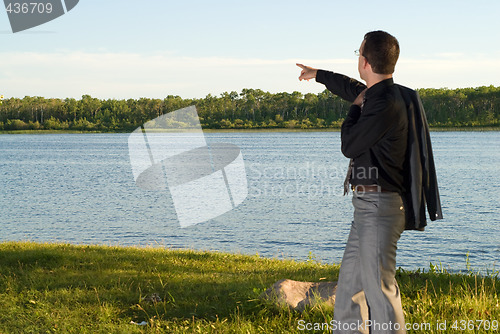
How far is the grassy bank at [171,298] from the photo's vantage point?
5.01 m

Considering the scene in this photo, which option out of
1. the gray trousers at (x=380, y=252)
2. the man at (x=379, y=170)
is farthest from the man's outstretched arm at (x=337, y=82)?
the gray trousers at (x=380, y=252)

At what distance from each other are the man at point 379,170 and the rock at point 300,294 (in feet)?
4.98

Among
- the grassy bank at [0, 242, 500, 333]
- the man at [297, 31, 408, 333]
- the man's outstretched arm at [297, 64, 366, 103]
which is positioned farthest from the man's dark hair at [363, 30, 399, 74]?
the grassy bank at [0, 242, 500, 333]

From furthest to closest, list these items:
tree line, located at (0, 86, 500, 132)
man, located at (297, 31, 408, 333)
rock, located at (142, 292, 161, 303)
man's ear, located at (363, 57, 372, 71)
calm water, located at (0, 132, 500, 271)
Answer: tree line, located at (0, 86, 500, 132) < calm water, located at (0, 132, 500, 271) < rock, located at (142, 292, 161, 303) < man's ear, located at (363, 57, 372, 71) < man, located at (297, 31, 408, 333)

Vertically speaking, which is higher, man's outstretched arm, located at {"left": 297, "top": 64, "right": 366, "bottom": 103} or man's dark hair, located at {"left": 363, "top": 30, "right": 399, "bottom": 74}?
man's dark hair, located at {"left": 363, "top": 30, "right": 399, "bottom": 74}

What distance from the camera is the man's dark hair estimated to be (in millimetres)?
3604

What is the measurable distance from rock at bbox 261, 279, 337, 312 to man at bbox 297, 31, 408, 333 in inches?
59.7

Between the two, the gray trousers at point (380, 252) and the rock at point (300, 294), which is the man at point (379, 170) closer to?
the gray trousers at point (380, 252)

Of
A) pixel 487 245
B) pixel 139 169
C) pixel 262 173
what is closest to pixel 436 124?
pixel 262 173

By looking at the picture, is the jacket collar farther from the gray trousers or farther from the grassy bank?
the grassy bank

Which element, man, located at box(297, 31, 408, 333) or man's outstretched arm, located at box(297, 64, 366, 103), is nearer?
man, located at box(297, 31, 408, 333)

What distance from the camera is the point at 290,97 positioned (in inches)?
5915

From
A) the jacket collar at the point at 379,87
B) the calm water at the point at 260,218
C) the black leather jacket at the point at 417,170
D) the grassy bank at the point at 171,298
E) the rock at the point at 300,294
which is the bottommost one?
the calm water at the point at 260,218

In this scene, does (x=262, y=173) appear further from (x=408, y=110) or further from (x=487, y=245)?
(x=408, y=110)
